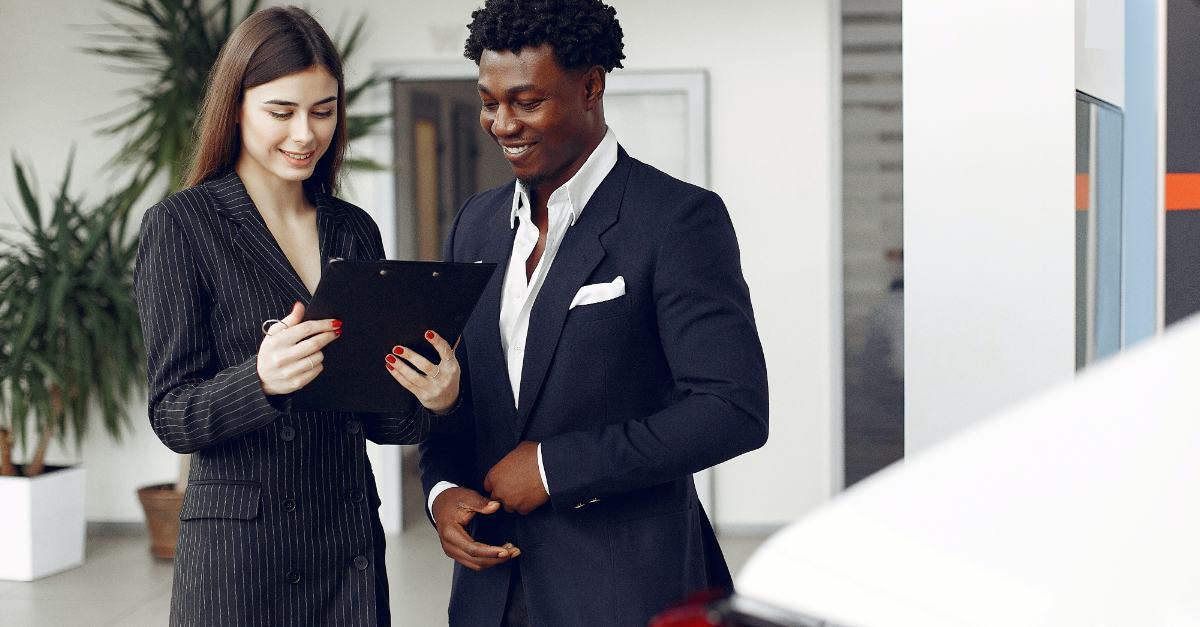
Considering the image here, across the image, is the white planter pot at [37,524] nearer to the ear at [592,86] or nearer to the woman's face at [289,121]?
the woman's face at [289,121]

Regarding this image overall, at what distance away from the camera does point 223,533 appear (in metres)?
1.36

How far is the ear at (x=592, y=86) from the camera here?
1.37 m

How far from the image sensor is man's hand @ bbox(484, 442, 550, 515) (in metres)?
1.30

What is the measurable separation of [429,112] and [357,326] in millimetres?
4871

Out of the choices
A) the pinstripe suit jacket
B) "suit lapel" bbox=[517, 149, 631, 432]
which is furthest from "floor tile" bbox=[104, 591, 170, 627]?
"suit lapel" bbox=[517, 149, 631, 432]

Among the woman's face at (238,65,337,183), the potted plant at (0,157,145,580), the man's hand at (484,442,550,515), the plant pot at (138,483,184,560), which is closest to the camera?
the man's hand at (484,442,550,515)

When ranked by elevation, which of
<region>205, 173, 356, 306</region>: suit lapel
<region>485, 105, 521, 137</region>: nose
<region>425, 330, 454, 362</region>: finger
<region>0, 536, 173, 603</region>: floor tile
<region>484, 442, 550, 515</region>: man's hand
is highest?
<region>485, 105, 521, 137</region>: nose

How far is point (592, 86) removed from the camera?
1.38 m

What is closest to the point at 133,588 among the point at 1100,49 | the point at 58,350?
the point at 58,350

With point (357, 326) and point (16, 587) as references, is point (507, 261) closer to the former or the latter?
point (357, 326)

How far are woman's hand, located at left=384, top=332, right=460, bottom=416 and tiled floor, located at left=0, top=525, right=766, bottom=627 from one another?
2.57 metres

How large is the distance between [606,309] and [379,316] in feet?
1.02

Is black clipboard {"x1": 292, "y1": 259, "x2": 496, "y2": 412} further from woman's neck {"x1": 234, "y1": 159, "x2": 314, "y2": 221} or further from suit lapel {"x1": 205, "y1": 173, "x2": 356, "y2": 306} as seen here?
woman's neck {"x1": 234, "y1": 159, "x2": 314, "y2": 221}

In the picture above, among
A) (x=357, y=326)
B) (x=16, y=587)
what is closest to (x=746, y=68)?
(x=357, y=326)
